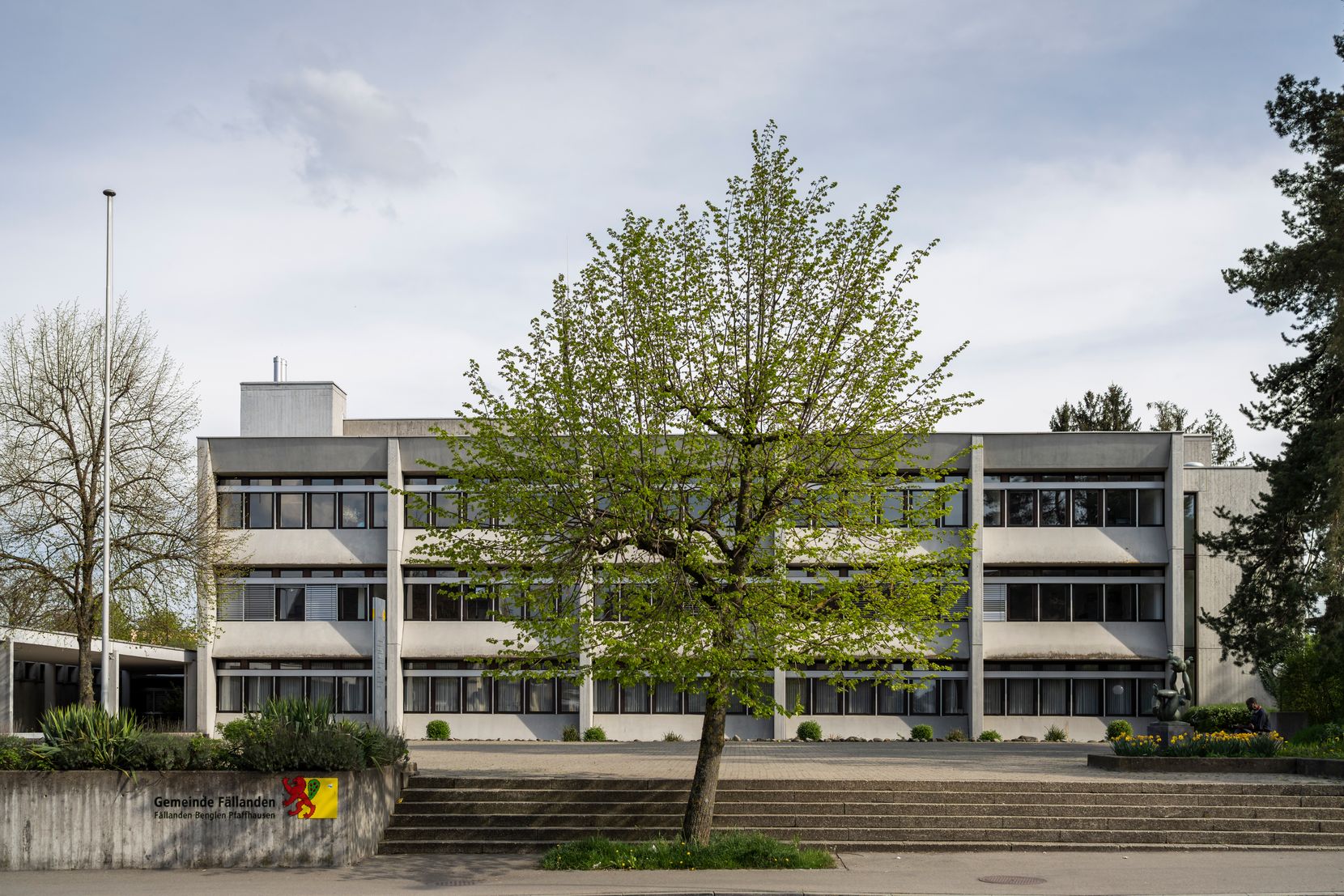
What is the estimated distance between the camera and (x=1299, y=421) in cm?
3356

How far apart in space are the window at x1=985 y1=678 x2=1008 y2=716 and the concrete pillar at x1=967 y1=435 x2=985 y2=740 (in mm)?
317

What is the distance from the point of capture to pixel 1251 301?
32375 mm

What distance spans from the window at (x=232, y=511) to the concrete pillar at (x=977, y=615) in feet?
76.8

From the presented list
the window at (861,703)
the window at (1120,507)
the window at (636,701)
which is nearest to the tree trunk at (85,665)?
the window at (636,701)

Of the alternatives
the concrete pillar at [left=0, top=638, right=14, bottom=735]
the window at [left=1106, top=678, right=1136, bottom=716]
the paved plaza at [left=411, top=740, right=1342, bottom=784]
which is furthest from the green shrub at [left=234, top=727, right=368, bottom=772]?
the window at [left=1106, top=678, right=1136, bottom=716]

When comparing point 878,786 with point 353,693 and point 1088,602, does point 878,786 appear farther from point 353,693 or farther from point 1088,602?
point 353,693

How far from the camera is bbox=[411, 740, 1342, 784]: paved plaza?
23703 mm

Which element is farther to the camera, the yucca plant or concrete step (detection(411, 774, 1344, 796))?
concrete step (detection(411, 774, 1344, 796))

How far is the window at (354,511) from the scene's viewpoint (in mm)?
42062

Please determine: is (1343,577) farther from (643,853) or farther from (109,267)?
(109,267)

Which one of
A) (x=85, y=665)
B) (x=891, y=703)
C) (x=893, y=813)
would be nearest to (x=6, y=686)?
(x=85, y=665)

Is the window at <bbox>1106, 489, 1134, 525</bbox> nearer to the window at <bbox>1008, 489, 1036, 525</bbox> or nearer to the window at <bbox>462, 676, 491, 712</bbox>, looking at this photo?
the window at <bbox>1008, 489, 1036, 525</bbox>

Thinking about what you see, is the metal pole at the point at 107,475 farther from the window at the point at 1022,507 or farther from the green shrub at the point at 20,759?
the window at the point at 1022,507

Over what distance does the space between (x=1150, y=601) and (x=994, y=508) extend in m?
5.73
